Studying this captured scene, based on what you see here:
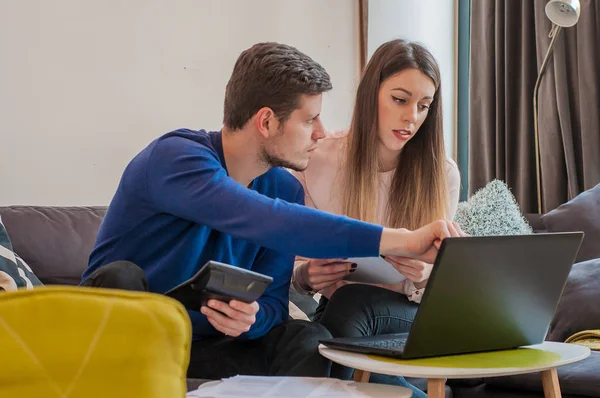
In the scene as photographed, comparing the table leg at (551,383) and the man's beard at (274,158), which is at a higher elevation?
the man's beard at (274,158)

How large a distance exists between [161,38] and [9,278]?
1.22 meters

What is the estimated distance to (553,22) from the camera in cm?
307

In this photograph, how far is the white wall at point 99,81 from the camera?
2318 mm

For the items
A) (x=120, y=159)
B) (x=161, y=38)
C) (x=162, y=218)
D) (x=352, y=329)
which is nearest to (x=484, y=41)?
(x=161, y=38)

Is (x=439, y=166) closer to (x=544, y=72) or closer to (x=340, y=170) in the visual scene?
(x=340, y=170)

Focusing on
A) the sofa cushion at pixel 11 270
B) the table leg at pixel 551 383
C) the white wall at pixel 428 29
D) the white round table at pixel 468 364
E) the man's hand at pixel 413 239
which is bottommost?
the table leg at pixel 551 383

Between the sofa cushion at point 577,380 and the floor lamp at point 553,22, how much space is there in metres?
1.49

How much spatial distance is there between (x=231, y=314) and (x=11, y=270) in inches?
26.7

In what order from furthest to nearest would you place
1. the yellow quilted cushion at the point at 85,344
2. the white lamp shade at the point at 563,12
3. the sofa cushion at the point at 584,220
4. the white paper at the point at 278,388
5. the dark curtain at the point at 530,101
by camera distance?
the dark curtain at the point at 530,101, the white lamp shade at the point at 563,12, the sofa cushion at the point at 584,220, the white paper at the point at 278,388, the yellow quilted cushion at the point at 85,344

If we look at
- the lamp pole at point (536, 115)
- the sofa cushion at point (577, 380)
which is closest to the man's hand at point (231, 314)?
the sofa cushion at point (577, 380)

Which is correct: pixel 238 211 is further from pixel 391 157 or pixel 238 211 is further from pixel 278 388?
pixel 391 157

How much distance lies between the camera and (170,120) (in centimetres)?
274

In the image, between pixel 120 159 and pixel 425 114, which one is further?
pixel 120 159

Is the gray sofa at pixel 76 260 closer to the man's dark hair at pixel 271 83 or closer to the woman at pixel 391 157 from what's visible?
the woman at pixel 391 157
